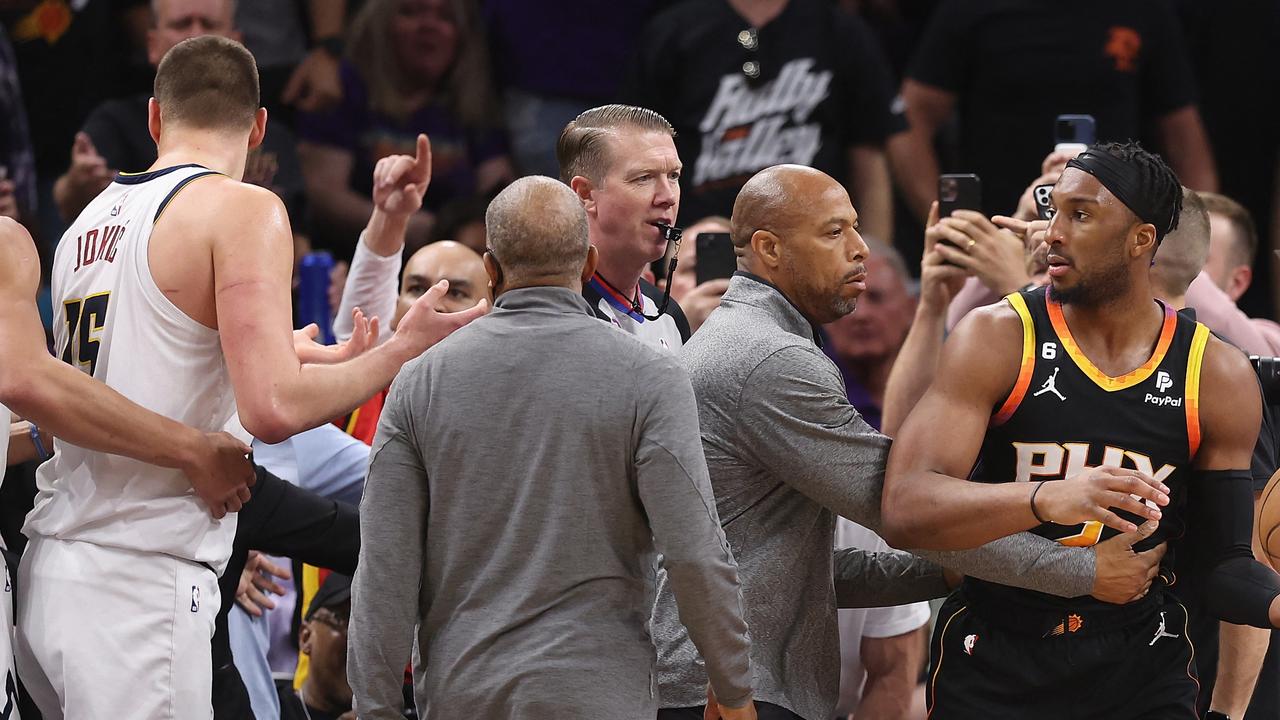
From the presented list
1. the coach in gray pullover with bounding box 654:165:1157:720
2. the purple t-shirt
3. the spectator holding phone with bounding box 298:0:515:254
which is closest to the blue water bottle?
the spectator holding phone with bounding box 298:0:515:254

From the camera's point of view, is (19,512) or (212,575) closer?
(212,575)

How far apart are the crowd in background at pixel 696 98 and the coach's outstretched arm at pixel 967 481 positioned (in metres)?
2.24

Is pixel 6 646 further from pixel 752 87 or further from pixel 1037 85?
pixel 1037 85

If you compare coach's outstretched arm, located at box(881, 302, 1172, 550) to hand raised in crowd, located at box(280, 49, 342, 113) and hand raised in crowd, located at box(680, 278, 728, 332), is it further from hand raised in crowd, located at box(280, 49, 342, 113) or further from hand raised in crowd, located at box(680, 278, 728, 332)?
hand raised in crowd, located at box(280, 49, 342, 113)

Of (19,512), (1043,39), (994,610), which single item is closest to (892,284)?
(1043,39)

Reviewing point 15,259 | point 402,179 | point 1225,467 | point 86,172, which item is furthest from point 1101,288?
point 86,172

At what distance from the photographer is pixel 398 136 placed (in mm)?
6906

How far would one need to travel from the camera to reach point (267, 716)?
4.38m

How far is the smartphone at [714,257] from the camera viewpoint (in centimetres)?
468

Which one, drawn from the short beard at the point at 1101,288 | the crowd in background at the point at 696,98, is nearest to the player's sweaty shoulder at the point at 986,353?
the short beard at the point at 1101,288

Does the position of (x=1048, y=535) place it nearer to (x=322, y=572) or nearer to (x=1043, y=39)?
(x=322, y=572)

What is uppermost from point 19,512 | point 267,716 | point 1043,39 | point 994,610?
point 1043,39

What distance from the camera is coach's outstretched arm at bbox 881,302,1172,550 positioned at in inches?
123

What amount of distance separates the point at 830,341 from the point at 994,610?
3.06m
